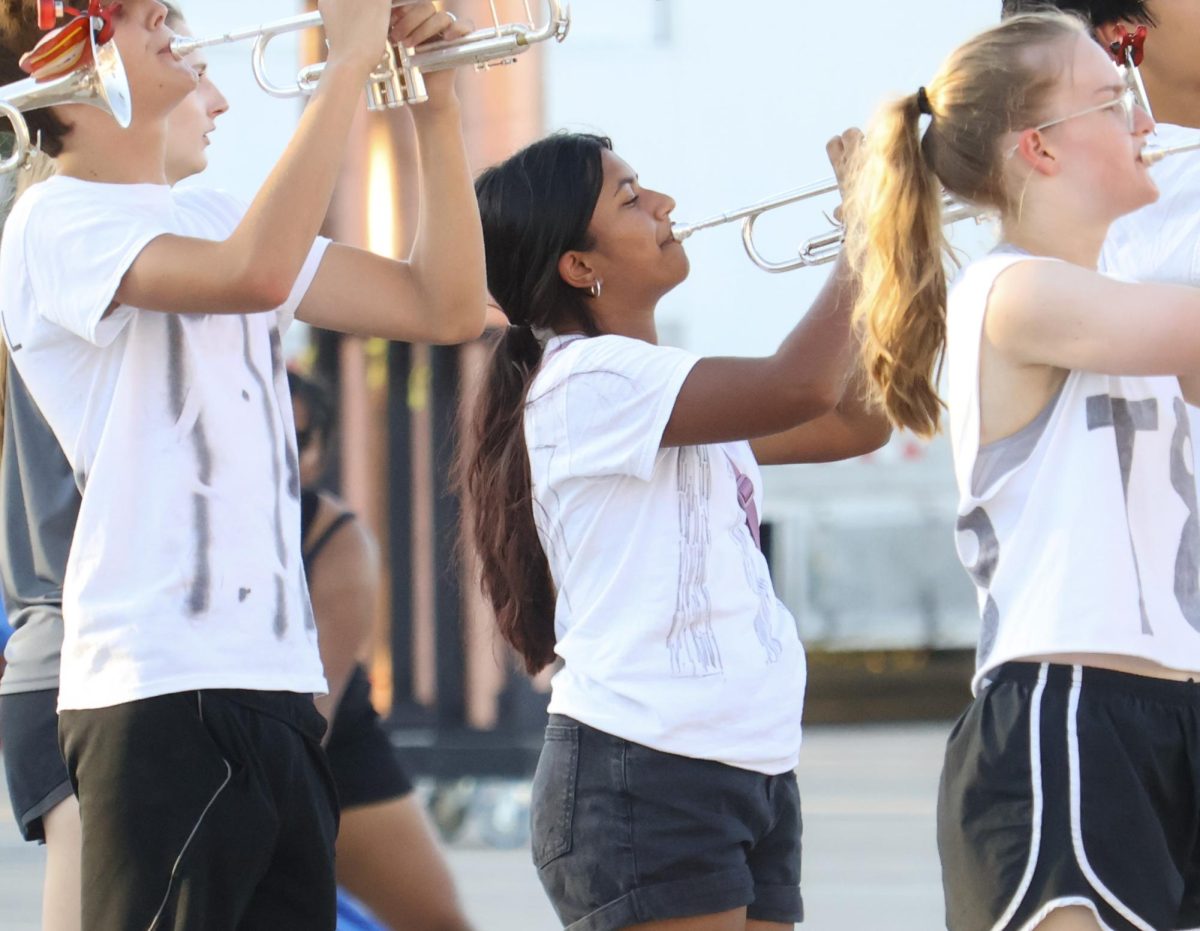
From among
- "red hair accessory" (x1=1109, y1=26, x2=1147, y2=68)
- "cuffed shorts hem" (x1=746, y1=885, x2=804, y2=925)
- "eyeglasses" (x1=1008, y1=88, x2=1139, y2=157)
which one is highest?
"red hair accessory" (x1=1109, y1=26, x2=1147, y2=68)

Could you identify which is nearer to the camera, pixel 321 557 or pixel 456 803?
pixel 321 557

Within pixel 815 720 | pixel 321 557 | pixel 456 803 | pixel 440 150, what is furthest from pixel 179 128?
pixel 815 720

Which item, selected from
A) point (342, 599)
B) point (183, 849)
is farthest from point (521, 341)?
point (183, 849)

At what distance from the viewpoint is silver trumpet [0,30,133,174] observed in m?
1.89

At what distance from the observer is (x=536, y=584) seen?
7.93 feet

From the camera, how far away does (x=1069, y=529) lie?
176cm

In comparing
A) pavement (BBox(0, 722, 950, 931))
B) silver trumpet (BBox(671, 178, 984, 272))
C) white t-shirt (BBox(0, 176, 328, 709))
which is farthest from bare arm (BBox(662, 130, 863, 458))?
pavement (BBox(0, 722, 950, 931))

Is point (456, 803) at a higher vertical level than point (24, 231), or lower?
lower

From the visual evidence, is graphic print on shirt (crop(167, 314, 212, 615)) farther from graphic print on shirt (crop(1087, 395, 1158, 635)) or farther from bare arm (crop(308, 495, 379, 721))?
bare arm (crop(308, 495, 379, 721))

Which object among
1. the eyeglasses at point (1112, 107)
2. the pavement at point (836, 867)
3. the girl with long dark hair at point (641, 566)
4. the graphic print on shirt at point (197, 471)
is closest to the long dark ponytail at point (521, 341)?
the girl with long dark hair at point (641, 566)

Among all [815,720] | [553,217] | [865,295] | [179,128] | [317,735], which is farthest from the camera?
[815,720]

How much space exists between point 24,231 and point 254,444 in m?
0.33

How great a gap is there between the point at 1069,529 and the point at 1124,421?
0.13 m

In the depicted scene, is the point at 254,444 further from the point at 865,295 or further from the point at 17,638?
the point at 865,295
